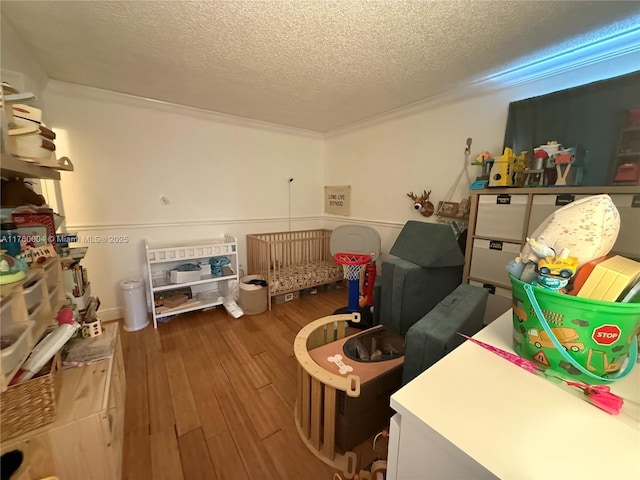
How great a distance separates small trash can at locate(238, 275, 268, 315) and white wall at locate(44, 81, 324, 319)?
2.23 feet

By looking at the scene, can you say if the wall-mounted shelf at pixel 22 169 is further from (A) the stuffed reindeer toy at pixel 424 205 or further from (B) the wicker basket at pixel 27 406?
(A) the stuffed reindeer toy at pixel 424 205

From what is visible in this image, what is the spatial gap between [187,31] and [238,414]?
2.30 metres

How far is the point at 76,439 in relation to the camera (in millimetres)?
914

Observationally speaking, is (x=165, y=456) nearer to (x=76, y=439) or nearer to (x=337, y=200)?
(x=76, y=439)

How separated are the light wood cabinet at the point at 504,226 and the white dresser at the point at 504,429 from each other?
48.6 inches

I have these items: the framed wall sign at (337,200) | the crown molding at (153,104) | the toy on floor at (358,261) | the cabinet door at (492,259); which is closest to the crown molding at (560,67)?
the cabinet door at (492,259)

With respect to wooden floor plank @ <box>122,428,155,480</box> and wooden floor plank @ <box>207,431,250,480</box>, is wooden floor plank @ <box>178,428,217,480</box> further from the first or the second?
wooden floor plank @ <box>122,428,155,480</box>

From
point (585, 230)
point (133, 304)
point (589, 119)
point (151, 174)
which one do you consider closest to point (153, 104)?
point (151, 174)

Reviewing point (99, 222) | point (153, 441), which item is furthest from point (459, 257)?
point (99, 222)

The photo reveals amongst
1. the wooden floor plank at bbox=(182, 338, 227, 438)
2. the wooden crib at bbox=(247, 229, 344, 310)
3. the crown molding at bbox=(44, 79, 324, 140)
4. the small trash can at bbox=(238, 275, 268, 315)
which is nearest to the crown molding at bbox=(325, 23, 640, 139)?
the crown molding at bbox=(44, 79, 324, 140)

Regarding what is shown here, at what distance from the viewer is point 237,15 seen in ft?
4.34

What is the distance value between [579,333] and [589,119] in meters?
1.83

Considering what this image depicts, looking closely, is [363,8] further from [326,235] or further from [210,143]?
[326,235]

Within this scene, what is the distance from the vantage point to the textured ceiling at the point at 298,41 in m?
1.28
